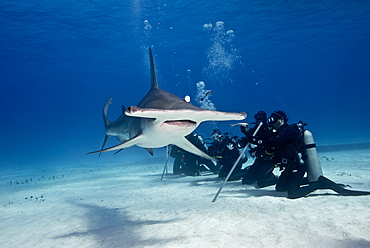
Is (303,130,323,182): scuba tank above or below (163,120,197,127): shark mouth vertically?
below

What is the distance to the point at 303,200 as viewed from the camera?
4914mm

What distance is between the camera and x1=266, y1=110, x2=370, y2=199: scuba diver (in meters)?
4.95

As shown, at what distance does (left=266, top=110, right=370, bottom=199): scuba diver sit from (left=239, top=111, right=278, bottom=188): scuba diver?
0.62 ft

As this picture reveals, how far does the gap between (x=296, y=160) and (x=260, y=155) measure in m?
1.10

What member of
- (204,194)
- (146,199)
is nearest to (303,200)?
(204,194)

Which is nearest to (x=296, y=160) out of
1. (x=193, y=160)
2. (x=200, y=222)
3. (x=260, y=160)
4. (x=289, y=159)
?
(x=289, y=159)

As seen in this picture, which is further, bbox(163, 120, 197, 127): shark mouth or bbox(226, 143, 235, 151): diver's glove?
bbox(226, 143, 235, 151): diver's glove

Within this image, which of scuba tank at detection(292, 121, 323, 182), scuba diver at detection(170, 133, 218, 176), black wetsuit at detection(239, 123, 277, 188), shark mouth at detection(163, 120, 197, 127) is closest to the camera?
shark mouth at detection(163, 120, 197, 127)

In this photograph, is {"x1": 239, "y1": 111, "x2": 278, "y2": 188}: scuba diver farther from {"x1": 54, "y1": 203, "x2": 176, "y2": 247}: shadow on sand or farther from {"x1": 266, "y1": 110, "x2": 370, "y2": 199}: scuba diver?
{"x1": 54, "y1": 203, "x2": 176, "y2": 247}: shadow on sand

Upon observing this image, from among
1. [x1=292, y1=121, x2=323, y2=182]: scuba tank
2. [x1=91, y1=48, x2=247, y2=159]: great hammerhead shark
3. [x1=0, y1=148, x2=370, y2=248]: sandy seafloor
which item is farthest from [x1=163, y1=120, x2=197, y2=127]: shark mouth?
[x1=292, y1=121, x2=323, y2=182]: scuba tank

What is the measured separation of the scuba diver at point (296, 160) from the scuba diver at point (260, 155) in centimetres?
19

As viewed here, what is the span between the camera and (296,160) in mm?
5164

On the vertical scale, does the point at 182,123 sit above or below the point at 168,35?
below

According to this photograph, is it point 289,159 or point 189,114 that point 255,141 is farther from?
point 189,114
